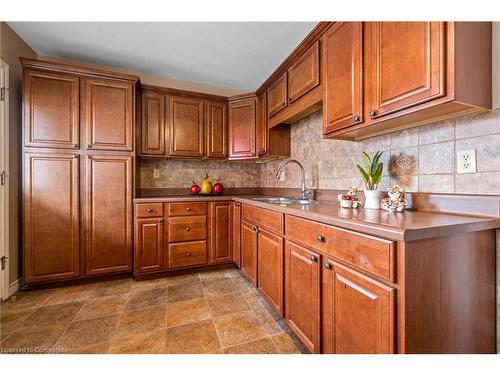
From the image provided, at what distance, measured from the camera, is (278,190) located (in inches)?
110

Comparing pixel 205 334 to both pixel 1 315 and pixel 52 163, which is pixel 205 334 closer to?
pixel 1 315

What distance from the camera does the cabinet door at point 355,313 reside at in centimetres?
80

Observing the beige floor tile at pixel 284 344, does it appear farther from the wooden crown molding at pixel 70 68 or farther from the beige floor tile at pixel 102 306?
the wooden crown molding at pixel 70 68

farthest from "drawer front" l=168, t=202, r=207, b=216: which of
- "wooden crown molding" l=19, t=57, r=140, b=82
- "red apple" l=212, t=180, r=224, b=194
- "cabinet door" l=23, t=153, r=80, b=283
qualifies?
"wooden crown molding" l=19, t=57, r=140, b=82

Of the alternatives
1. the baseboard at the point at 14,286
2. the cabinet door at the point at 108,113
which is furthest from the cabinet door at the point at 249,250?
the baseboard at the point at 14,286

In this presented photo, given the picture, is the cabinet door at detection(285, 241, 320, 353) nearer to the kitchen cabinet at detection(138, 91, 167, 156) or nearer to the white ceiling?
the white ceiling

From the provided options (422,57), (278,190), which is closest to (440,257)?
(422,57)

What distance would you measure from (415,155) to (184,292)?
212cm

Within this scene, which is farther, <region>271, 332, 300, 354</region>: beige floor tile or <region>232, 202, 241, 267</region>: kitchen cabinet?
<region>232, 202, 241, 267</region>: kitchen cabinet

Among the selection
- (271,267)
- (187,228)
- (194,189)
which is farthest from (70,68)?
(271,267)

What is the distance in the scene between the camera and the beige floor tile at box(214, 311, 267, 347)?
1.43 meters

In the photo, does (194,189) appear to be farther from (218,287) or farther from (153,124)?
(218,287)

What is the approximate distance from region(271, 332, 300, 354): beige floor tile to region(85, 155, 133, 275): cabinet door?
5.56 feet

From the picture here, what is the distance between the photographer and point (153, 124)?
2584 mm
